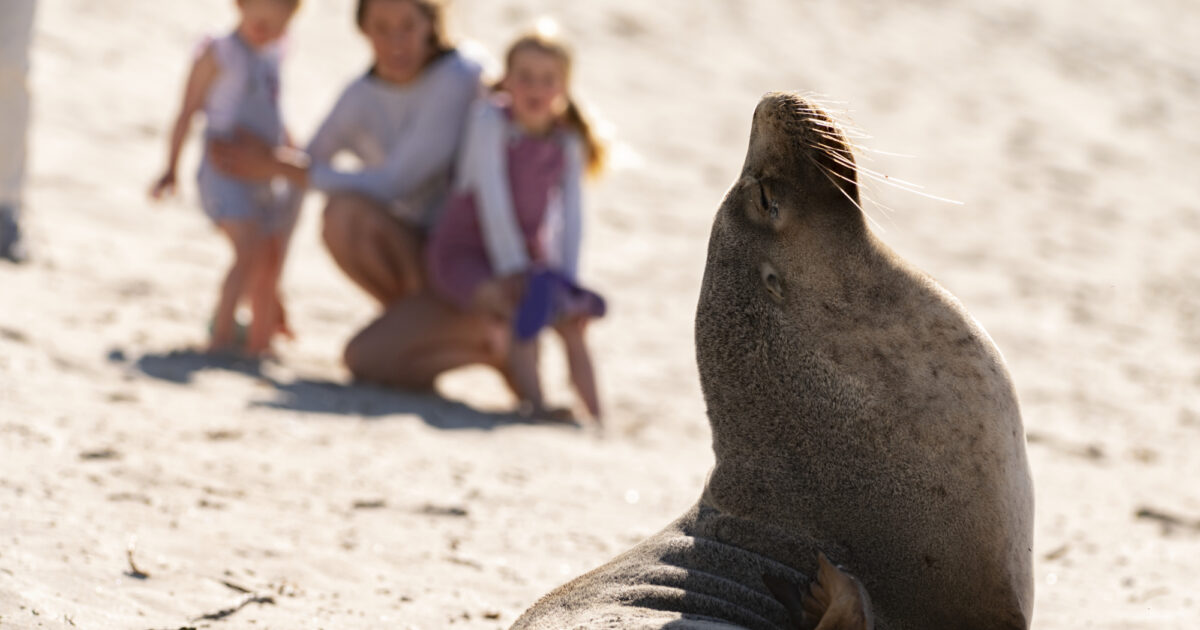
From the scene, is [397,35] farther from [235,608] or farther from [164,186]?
[235,608]

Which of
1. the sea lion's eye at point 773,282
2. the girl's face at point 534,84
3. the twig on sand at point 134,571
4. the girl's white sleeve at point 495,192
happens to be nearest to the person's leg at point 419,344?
the girl's white sleeve at point 495,192

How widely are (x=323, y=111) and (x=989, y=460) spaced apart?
8.38 meters

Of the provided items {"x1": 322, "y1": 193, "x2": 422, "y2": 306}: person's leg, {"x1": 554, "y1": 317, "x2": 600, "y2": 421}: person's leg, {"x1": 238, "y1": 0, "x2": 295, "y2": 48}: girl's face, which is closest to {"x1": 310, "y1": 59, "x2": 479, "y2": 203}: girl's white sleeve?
{"x1": 322, "y1": 193, "x2": 422, "y2": 306}: person's leg

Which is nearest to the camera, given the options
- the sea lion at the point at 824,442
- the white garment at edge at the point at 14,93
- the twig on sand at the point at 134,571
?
the sea lion at the point at 824,442

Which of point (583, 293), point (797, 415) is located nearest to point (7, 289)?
point (583, 293)

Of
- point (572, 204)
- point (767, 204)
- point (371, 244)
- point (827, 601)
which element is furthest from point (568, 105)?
point (827, 601)

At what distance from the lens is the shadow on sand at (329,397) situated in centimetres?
560

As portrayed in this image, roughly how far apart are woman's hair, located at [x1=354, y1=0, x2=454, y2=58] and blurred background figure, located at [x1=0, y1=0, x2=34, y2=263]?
1446 mm

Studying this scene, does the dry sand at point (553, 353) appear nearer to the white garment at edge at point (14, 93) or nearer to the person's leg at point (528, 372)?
the person's leg at point (528, 372)

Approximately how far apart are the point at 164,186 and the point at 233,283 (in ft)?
1.59

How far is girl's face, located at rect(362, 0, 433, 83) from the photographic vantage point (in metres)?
6.18

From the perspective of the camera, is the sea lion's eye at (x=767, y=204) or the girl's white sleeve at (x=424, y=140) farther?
the girl's white sleeve at (x=424, y=140)

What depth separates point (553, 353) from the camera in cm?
756

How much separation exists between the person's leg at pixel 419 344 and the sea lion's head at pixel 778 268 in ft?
10.2
